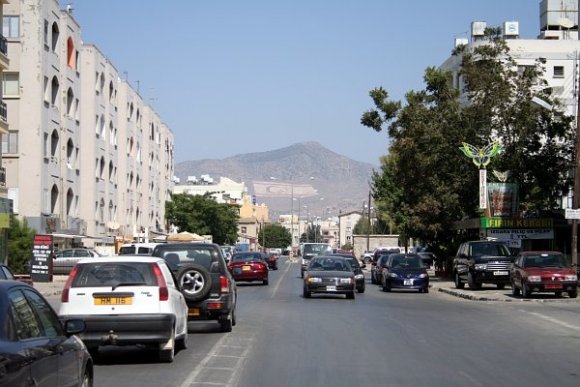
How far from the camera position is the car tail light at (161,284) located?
565 inches

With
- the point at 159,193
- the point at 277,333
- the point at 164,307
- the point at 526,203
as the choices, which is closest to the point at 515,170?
the point at 526,203

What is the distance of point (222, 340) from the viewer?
1812cm

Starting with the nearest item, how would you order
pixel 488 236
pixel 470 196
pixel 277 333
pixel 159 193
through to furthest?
pixel 277 333 < pixel 488 236 < pixel 470 196 < pixel 159 193

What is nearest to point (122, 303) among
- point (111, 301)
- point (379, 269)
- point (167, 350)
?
point (111, 301)

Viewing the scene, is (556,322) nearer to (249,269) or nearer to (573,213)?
(573,213)

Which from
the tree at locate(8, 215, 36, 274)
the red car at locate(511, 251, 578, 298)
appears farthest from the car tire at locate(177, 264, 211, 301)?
the tree at locate(8, 215, 36, 274)

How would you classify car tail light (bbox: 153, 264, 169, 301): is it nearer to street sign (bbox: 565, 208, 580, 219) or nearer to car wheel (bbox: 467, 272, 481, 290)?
street sign (bbox: 565, 208, 580, 219)

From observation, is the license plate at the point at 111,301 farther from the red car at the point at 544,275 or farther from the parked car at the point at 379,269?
the parked car at the point at 379,269

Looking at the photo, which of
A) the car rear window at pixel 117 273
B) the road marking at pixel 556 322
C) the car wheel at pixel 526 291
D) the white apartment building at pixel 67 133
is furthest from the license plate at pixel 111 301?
the white apartment building at pixel 67 133

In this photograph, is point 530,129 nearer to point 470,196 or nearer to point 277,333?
point 470,196

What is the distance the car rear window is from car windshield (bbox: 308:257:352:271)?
2003cm

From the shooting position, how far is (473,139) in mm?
49844

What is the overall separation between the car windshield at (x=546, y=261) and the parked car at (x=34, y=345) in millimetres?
26288

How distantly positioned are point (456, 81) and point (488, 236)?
42.3m
